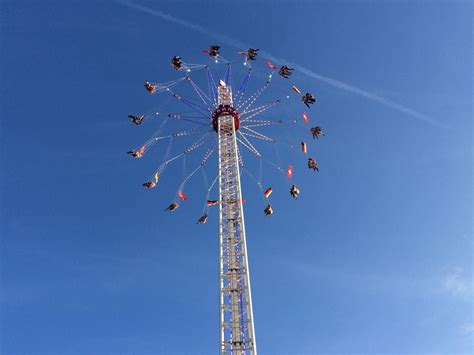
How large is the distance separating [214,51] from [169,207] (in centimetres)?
2130

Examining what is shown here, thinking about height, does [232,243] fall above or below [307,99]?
below

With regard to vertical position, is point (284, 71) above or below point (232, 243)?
above

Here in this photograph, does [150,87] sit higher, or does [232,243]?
[150,87]

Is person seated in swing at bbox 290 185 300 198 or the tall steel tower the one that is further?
person seated in swing at bbox 290 185 300 198

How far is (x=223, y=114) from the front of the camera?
6288 centimetres

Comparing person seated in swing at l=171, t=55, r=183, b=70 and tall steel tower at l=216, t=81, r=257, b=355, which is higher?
person seated in swing at l=171, t=55, r=183, b=70

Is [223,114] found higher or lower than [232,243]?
higher

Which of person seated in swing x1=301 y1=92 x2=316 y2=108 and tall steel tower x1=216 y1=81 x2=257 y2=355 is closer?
tall steel tower x1=216 y1=81 x2=257 y2=355

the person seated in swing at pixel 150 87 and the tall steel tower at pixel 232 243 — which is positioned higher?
the person seated in swing at pixel 150 87

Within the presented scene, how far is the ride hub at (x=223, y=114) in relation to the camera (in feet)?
206

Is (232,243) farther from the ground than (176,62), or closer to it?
closer to it

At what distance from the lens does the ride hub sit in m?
62.8

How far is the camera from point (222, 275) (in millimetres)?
49375

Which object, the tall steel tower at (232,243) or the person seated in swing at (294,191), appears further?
the person seated in swing at (294,191)
